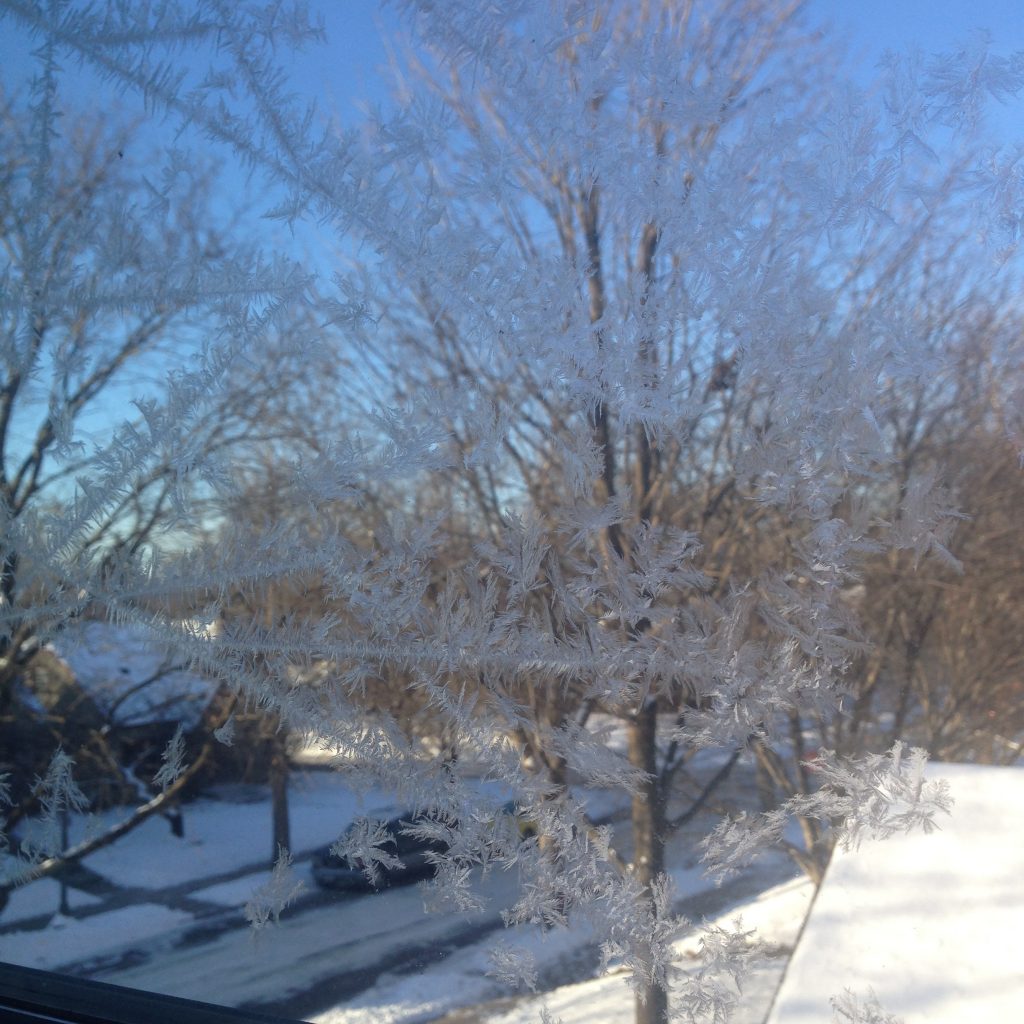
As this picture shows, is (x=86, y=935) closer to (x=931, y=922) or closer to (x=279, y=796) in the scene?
(x=279, y=796)

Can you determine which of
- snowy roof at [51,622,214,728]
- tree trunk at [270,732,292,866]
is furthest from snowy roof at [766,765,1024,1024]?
snowy roof at [51,622,214,728]

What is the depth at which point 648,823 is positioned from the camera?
1116 millimetres

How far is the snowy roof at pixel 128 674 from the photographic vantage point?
1369 mm

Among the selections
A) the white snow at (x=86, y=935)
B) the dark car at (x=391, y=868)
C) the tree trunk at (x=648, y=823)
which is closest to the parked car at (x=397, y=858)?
the dark car at (x=391, y=868)

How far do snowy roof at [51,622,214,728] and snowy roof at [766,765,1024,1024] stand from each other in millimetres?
968

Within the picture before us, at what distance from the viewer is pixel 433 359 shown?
1.21m

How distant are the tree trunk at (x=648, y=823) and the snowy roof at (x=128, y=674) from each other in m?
0.72

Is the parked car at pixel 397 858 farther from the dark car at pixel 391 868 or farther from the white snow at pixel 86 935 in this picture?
the white snow at pixel 86 935

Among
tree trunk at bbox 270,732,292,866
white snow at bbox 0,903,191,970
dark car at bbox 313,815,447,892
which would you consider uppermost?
tree trunk at bbox 270,732,292,866

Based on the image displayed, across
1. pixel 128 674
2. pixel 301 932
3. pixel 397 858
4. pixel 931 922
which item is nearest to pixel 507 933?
pixel 397 858

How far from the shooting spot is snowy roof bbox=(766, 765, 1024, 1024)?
981mm

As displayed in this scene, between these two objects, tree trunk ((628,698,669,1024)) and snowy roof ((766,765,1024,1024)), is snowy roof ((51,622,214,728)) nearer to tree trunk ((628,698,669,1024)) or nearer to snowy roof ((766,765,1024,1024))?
tree trunk ((628,698,669,1024))

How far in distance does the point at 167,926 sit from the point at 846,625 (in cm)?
117

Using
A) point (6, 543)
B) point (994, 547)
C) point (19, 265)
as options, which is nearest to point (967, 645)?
point (994, 547)
